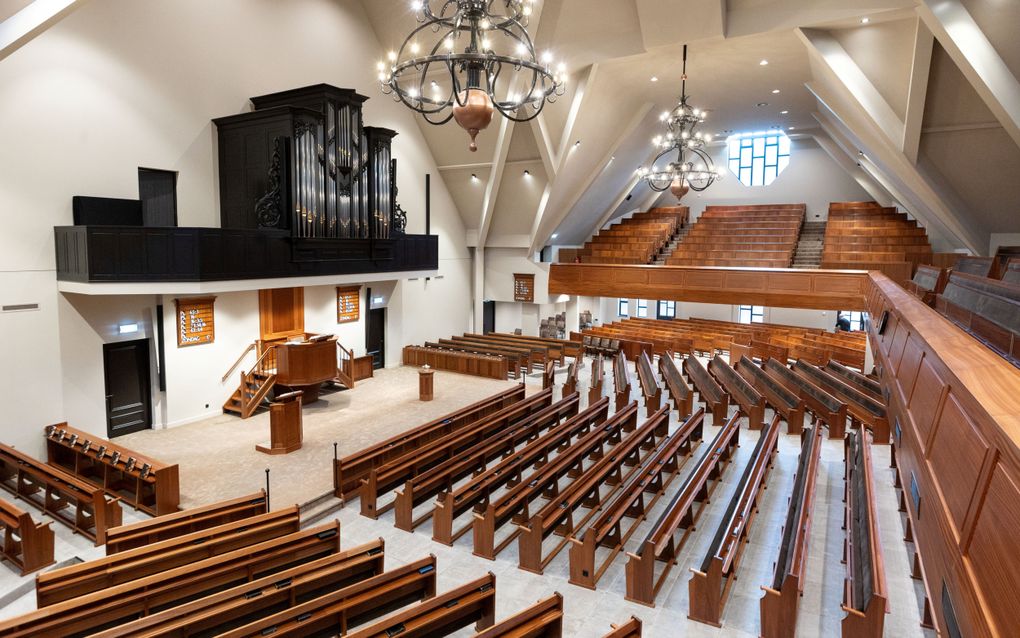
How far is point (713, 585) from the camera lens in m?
4.22

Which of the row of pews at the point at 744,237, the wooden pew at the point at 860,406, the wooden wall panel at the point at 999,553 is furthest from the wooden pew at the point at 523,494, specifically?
the row of pews at the point at 744,237

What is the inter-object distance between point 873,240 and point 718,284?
4.58m

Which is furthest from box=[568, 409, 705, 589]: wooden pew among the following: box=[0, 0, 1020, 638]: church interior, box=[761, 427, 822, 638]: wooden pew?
box=[761, 427, 822, 638]: wooden pew

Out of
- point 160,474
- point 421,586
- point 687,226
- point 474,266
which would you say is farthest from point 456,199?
A: point 421,586

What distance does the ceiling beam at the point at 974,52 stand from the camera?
20.9 feet

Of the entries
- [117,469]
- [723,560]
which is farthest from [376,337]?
[723,560]

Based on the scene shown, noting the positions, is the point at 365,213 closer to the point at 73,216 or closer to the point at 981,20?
the point at 73,216

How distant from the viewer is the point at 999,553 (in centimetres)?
184

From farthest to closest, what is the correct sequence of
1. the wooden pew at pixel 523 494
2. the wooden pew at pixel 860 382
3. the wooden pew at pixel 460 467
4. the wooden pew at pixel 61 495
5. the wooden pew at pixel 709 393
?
the wooden pew at pixel 860 382 < the wooden pew at pixel 709 393 < the wooden pew at pixel 460 467 < the wooden pew at pixel 61 495 < the wooden pew at pixel 523 494

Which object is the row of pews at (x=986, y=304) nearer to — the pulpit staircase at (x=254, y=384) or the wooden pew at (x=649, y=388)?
the wooden pew at (x=649, y=388)

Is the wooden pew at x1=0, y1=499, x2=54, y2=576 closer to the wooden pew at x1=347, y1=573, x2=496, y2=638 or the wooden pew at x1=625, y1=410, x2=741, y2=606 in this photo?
the wooden pew at x1=347, y1=573, x2=496, y2=638

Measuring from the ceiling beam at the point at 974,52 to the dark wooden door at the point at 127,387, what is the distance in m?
11.2

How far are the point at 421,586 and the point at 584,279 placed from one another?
12914mm

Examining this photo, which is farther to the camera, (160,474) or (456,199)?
(456,199)
